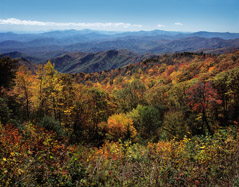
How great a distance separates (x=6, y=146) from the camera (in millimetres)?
8758

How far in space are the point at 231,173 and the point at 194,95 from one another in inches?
981

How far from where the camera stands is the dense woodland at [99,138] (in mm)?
7801

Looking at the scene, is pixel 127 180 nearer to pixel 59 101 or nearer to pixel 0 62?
pixel 59 101

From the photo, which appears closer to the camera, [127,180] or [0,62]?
[127,180]

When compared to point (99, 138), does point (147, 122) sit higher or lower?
higher

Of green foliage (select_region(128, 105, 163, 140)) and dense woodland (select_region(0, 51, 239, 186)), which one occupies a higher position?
dense woodland (select_region(0, 51, 239, 186))

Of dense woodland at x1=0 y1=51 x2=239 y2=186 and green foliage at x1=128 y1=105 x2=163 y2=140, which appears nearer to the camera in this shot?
dense woodland at x1=0 y1=51 x2=239 y2=186

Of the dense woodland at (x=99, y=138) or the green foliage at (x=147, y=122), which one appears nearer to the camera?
the dense woodland at (x=99, y=138)

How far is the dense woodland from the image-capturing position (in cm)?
780

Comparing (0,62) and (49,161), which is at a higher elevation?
(0,62)

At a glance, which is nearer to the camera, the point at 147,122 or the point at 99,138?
the point at 99,138

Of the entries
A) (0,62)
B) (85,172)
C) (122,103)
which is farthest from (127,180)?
(122,103)

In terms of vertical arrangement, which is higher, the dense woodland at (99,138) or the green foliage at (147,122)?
the dense woodland at (99,138)

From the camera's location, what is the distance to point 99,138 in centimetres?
3077
